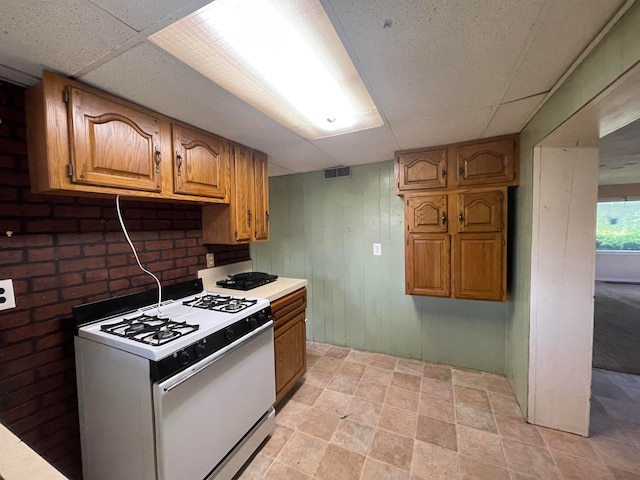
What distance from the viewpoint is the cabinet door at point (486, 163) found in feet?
6.77

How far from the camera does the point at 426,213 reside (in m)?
2.34

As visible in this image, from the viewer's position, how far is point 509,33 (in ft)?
3.19

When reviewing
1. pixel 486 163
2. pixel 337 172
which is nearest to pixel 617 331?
pixel 486 163

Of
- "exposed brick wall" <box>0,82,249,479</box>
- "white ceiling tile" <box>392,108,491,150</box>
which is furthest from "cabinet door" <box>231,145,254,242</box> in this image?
"white ceiling tile" <box>392,108,491,150</box>

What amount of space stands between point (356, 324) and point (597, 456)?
1933 millimetres

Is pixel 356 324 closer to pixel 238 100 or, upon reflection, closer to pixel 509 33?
pixel 238 100

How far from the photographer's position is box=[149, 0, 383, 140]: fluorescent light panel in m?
0.89

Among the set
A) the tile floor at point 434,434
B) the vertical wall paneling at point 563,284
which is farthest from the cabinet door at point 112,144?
the vertical wall paneling at point 563,284

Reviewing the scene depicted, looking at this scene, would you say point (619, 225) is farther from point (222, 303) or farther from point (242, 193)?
point (222, 303)

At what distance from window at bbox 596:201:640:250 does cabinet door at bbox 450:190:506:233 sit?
714 centimetres

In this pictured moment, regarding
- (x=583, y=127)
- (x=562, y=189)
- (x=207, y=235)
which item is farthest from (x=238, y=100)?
(x=562, y=189)

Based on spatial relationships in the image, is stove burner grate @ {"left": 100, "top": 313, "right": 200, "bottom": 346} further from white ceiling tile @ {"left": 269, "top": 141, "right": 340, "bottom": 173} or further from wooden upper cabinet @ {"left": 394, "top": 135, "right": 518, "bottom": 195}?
wooden upper cabinet @ {"left": 394, "top": 135, "right": 518, "bottom": 195}

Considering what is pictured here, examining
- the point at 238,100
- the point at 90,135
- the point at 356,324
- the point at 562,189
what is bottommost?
the point at 356,324

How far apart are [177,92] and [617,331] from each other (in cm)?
543
